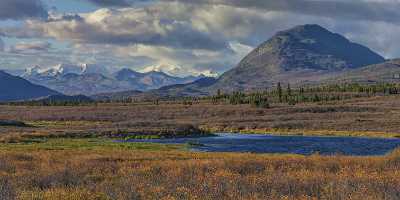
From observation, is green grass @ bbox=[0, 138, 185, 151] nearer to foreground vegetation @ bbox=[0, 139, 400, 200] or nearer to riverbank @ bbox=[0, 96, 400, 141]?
riverbank @ bbox=[0, 96, 400, 141]

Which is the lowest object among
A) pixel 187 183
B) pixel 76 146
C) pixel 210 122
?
pixel 210 122

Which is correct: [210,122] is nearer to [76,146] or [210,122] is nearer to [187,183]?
[76,146]

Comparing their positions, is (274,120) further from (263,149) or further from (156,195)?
(156,195)

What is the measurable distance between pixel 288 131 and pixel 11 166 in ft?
280

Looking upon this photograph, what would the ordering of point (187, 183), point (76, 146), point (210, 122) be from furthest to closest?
point (210, 122)
point (76, 146)
point (187, 183)

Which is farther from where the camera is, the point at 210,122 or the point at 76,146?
the point at 210,122

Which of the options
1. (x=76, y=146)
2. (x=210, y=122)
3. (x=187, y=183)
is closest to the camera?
(x=187, y=183)

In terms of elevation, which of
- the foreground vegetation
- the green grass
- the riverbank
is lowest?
the riverbank

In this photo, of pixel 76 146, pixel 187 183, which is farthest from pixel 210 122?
pixel 187 183

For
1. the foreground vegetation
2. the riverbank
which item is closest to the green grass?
the riverbank

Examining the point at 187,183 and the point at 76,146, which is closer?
the point at 187,183

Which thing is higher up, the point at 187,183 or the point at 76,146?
the point at 187,183

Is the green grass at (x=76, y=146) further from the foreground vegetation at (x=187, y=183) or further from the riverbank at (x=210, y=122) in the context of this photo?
the foreground vegetation at (x=187, y=183)

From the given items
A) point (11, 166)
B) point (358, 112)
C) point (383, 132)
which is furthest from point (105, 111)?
point (11, 166)
